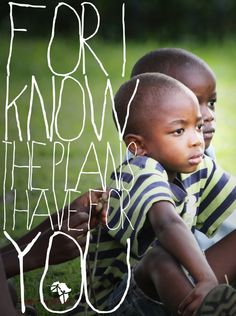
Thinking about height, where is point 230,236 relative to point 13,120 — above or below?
above

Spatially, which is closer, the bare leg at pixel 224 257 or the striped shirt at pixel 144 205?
the striped shirt at pixel 144 205

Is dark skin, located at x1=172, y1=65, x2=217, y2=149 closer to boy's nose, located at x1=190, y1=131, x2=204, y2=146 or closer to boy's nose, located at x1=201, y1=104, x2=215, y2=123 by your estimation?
boy's nose, located at x1=201, y1=104, x2=215, y2=123

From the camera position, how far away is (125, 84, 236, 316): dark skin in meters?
3.31

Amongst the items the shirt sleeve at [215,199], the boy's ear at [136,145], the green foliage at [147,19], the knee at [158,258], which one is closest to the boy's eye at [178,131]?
the boy's ear at [136,145]

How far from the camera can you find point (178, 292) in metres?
3.39

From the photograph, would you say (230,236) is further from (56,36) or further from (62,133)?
(56,36)

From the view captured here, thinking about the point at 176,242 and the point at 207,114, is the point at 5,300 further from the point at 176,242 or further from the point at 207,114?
the point at 207,114

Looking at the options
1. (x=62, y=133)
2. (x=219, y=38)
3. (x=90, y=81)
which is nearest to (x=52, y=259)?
(x=62, y=133)

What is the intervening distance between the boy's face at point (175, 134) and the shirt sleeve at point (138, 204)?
3.9 inches

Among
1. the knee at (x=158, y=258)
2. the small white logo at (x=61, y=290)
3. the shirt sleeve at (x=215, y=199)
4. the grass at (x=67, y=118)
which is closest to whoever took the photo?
the knee at (x=158, y=258)

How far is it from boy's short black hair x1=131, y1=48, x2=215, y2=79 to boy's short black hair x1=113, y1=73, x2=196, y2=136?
1.44ft

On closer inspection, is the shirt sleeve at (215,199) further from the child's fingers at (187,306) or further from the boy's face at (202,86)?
the child's fingers at (187,306)

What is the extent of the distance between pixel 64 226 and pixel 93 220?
11 cm

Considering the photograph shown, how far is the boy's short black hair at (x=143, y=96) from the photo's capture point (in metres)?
3.77
